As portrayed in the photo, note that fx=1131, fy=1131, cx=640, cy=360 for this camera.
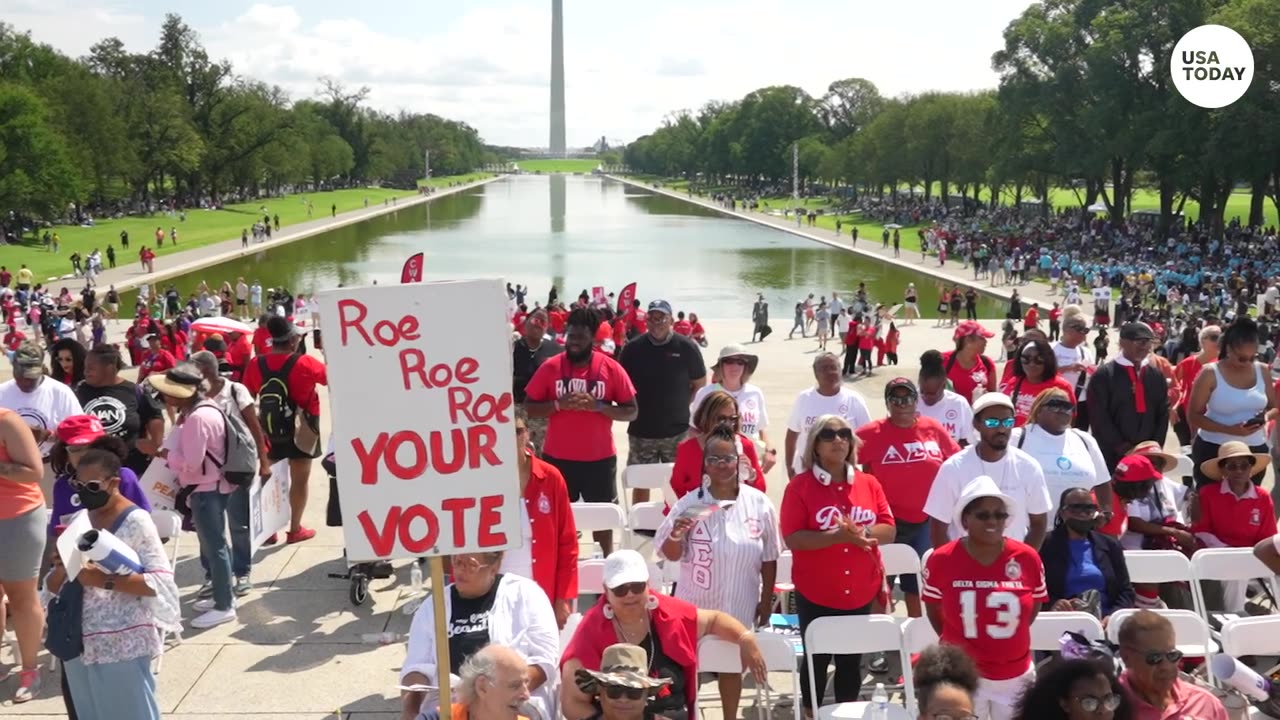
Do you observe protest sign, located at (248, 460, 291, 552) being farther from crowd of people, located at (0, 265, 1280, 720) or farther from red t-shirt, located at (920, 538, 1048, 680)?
red t-shirt, located at (920, 538, 1048, 680)

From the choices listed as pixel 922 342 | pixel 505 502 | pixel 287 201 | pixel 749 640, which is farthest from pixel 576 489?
pixel 287 201

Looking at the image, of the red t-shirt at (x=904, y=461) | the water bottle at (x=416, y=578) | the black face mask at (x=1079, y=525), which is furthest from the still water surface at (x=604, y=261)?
the black face mask at (x=1079, y=525)

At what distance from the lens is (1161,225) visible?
200ft

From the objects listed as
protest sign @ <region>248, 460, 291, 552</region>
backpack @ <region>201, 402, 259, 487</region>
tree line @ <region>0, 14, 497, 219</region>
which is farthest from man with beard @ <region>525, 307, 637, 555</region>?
tree line @ <region>0, 14, 497, 219</region>

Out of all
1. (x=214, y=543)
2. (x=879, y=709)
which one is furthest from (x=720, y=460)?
(x=214, y=543)

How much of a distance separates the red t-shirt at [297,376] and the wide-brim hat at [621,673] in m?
5.24

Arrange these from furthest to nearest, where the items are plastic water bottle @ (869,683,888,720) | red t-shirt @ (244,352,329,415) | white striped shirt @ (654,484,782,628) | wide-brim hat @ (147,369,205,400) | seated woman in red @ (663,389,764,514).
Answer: red t-shirt @ (244,352,329,415), wide-brim hat @ (147,369,205,400), seated woman in red @ (663,389,764,514), white striped shirt @ (654,484,782,628), plastic water bottle @ (869,683,888,720)

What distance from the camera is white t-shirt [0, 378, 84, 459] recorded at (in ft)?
24.1

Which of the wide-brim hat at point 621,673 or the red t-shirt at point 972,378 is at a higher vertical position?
the red t-shirt at point 972,378

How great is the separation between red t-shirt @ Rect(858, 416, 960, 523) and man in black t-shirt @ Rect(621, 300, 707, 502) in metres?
2.05

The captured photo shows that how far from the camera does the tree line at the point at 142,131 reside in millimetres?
66812

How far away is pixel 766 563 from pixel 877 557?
601 millimetres

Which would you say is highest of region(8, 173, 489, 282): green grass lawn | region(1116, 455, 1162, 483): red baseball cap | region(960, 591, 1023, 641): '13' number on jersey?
region(1116, 455, 1162, 483): red baseball cap

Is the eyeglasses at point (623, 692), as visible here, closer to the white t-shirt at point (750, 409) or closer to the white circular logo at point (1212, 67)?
the white t-shirt at point (750, 409)
